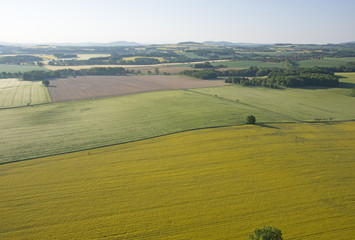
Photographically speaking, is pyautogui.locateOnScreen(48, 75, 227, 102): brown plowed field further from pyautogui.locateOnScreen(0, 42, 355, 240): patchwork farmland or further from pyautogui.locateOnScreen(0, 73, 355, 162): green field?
pyautogui.locateOnScreen(0, 42, 355, 240): patchwork farmland

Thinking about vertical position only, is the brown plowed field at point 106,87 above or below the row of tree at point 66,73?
below

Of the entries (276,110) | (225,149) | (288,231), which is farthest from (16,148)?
(276,110)

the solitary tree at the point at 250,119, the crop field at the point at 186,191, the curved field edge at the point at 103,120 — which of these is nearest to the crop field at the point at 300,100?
the curved field edge at the point at 103,120

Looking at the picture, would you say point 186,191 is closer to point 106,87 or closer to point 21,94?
point 106,87

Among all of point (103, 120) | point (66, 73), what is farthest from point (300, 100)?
point (66, 73)

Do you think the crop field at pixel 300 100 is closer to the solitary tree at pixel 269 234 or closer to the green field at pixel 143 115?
the green field at pixel 143 115

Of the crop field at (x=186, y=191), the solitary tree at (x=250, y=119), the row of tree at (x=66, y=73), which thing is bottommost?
the crop field at (x=186, y=191)

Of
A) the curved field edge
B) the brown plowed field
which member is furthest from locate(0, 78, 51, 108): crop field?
the curved field edge
